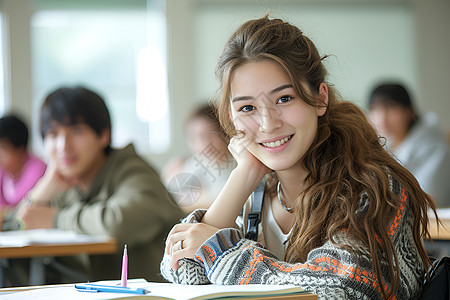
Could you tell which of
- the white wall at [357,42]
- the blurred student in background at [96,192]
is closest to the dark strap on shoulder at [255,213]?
the blurred student in background at [96,192]

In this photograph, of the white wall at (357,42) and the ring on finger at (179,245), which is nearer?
the ring on finger at (179,245)

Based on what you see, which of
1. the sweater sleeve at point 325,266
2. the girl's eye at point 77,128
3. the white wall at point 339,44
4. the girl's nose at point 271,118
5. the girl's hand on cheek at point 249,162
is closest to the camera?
the sweater sleeve at point 325,266

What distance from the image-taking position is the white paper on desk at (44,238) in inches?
78.6

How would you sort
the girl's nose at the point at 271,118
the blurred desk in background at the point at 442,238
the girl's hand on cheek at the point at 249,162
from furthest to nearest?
the blurred desk in background at the point at 442,238, the girl's hand on cheek at the point at 249,162, the girl's nose at the point at 271,118

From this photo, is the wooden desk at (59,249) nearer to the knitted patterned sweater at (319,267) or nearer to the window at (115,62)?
the knitted patterned sweater at (319,267)

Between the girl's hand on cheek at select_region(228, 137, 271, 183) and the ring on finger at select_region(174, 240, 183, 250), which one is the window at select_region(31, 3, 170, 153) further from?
the ring on finger at select_region(174, 240, 183, 250)

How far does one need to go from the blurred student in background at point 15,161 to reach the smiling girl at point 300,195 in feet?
9.39

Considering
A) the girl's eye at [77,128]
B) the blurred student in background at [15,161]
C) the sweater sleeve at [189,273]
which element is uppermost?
the girl's eye at [77,128]

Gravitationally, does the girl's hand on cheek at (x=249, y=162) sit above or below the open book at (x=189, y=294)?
above

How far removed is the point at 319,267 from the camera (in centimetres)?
97

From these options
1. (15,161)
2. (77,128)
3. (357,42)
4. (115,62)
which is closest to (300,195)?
(77,128)

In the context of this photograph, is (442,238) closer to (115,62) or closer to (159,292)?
(159,292)

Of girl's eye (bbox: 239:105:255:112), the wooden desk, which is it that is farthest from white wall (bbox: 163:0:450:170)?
girl's eye (bbox: 239:105:255:112)

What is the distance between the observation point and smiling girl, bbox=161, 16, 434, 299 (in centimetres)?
101
